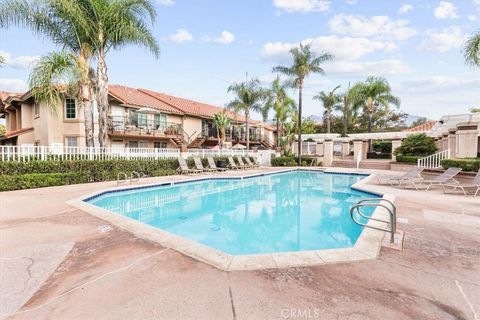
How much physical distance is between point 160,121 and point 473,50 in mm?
21763

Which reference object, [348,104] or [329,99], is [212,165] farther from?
[329,99]

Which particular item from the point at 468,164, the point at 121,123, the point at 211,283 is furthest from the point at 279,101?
the point at 211,283

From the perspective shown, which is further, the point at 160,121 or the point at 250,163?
the point at 160,121

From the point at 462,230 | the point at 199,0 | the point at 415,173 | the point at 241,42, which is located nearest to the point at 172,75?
the point at 241,42

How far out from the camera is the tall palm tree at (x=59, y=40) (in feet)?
39.4

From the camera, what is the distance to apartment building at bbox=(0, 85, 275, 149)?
19.2 metres

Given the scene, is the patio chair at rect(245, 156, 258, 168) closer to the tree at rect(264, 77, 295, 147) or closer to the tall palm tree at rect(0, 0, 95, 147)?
the tree at rect(264, 77, 295, 147)

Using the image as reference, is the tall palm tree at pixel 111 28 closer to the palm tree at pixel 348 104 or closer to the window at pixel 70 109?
the window at pixel 70 109

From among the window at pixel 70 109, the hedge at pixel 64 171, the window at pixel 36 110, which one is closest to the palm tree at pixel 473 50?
the hedge at pixel 64 171

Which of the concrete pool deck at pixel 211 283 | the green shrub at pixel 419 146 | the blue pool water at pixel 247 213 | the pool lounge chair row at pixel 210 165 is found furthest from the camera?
the green shrub at pixel 419 146

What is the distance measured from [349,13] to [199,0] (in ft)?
27.1

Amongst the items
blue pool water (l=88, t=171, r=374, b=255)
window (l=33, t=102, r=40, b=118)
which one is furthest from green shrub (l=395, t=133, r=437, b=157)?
window (l=33, t=102, r=40, b=118)

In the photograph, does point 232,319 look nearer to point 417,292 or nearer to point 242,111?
point 417,292

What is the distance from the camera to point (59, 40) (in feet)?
47.3
